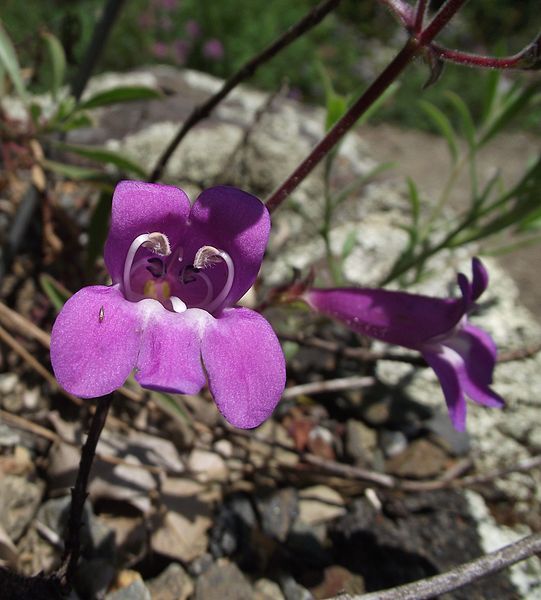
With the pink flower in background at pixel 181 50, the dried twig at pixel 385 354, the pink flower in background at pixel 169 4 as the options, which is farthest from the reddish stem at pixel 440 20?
the pink flower in background at pixel 169 4

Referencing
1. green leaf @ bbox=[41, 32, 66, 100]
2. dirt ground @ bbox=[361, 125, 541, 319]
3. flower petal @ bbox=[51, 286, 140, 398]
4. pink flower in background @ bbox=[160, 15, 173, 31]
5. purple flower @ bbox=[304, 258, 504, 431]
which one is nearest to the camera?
flower petal @ bbox=[51, 286, 140, 398]

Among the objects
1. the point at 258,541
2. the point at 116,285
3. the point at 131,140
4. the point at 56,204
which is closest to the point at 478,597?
the point at 258,541

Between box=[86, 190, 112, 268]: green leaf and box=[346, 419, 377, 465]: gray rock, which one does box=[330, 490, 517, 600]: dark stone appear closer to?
box=[346, 419, 377, 465]: gray rock

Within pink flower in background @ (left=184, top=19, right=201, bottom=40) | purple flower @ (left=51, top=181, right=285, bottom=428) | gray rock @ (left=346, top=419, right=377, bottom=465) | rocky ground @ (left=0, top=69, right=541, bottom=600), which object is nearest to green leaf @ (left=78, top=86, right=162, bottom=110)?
rocky ground @ (left=0, top=69, right=541, bottom=600)

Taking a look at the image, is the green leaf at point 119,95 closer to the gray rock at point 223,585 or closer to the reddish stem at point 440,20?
the reddish stem at point 440,20

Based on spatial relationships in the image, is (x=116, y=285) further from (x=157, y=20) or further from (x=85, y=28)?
(x=157, y=20)

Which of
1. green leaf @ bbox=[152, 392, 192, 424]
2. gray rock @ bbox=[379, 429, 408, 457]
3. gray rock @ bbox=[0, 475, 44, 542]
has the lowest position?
gray rock @ bbox=[0, 475, 44, 542]
